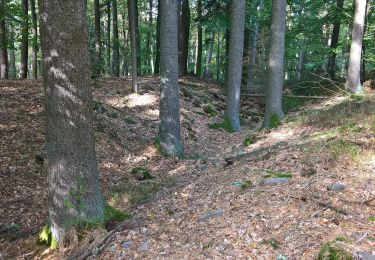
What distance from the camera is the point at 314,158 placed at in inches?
234

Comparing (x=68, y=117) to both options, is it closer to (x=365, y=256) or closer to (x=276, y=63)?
(x=365, y=256)

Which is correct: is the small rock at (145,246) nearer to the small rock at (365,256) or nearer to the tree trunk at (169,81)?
the small rock at (365,256)

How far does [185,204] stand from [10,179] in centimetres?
375

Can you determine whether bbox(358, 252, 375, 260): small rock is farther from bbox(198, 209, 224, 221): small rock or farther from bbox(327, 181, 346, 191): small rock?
bbox(198, 209, 224, 221): small rock

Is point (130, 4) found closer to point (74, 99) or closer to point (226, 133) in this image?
point (226, 133)

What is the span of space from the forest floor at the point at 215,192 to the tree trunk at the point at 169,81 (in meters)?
0.49

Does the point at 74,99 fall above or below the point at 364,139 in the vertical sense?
above

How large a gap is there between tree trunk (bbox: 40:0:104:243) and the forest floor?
19.5 inches

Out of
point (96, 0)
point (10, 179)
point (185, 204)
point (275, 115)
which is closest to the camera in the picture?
point (185, 204)

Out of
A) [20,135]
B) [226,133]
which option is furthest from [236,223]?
[226,133]

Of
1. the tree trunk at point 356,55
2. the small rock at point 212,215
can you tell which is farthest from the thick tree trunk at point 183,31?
the small rock at point 212,215

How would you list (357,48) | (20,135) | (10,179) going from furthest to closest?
(357,48)
(20,135)
(10,179)

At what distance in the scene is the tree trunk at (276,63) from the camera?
11.0 metres

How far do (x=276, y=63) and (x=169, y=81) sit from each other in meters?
3.86
